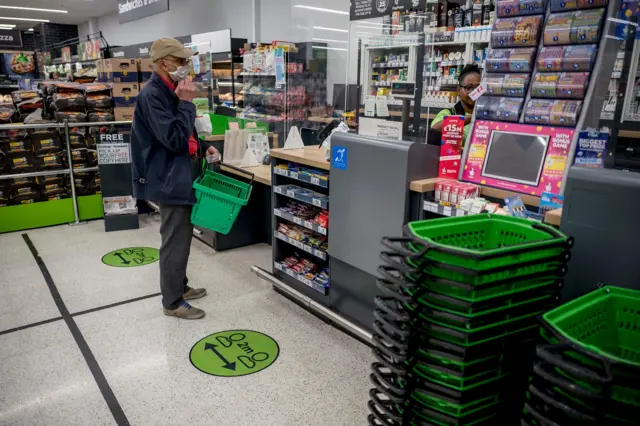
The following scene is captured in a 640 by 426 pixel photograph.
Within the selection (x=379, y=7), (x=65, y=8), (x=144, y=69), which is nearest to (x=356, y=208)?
(x=379, y=7)

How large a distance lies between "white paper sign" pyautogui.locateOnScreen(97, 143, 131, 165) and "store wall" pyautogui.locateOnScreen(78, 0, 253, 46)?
20.1ft

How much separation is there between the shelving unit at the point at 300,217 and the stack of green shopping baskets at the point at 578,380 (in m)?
2.39

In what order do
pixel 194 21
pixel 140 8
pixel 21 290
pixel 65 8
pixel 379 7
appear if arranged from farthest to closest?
pixel 65 8
pixel 194 21
pixel 140 8
pixel 379 7
pixel 21 290

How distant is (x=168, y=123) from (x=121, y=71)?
4496 mm

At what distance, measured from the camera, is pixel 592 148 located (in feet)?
7.49

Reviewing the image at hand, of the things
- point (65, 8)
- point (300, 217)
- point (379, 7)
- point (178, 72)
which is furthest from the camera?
point (65, 8)

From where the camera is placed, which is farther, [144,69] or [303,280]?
[144,69]

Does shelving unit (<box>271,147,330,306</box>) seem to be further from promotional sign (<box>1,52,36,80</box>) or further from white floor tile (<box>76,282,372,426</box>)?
promotional sign (<box>1,52,36,80</box>)

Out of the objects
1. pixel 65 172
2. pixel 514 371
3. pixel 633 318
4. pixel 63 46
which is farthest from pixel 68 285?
pixel 63 46

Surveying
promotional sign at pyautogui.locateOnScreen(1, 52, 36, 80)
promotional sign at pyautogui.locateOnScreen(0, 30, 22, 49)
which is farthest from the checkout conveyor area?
promotional sign at pyautogui.locateOnScreen(0, 30, 22, 49)

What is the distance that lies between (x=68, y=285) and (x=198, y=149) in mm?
1856

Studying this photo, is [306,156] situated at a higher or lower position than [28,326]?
higher

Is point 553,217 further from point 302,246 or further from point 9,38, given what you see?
point 9,38

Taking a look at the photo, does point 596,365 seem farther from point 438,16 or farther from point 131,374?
point 438,16
